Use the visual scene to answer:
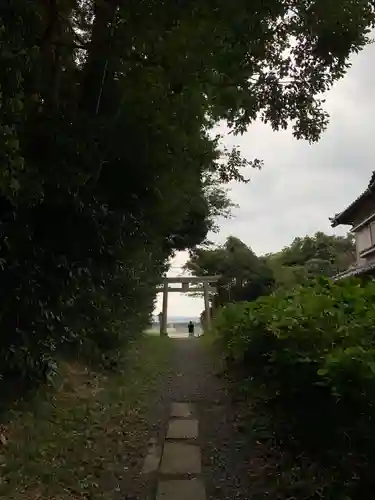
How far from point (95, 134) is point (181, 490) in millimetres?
2920

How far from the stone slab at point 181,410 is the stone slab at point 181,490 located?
2.55 metres

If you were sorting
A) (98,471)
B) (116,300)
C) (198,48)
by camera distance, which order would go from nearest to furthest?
(198,48), (98,471), (116,300)

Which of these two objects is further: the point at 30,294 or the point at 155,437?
the point at 155,437

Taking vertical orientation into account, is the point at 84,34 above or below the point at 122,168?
above

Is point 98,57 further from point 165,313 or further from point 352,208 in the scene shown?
point 165,313

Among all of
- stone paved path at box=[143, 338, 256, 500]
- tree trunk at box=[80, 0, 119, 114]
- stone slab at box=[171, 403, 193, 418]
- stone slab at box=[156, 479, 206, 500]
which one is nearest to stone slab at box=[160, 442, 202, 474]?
stone paved path at box=[143, 338, 256, 500]

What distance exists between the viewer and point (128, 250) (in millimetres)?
5020

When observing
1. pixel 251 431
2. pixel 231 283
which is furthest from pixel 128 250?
pixel 231 283

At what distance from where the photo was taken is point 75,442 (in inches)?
208

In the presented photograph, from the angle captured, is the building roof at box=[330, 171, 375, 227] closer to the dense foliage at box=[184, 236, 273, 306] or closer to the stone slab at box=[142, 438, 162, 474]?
the dense foliage at box=[184, 236, 273, 306]

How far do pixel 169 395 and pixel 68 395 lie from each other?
2.17m

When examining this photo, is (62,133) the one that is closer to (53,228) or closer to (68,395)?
(53,228)

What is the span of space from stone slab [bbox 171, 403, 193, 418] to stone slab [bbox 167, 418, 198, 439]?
26cm

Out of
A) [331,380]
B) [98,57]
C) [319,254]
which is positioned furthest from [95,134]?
[319,254]
